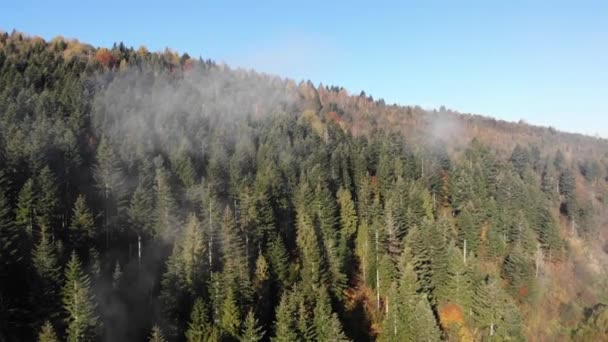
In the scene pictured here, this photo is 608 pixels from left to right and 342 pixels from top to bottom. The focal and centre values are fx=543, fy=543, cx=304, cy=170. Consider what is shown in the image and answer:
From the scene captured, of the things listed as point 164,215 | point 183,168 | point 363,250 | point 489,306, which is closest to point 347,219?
point 363,250

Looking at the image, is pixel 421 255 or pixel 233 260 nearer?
pixel 233 260

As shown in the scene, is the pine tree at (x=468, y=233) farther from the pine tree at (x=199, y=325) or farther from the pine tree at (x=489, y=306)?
the pine tree at (x=199, y=325)

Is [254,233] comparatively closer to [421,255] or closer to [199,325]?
[421,255]

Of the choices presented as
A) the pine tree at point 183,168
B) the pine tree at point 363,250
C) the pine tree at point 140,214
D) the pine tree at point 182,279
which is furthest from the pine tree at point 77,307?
the pine tree at point 363,250

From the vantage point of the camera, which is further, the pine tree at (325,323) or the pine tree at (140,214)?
the pine tree at (140,214)

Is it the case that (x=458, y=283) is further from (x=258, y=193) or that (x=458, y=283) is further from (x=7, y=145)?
(x=7, y=145)

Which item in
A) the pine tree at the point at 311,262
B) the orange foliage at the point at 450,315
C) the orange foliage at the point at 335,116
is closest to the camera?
the pine tree at the point at 311,262

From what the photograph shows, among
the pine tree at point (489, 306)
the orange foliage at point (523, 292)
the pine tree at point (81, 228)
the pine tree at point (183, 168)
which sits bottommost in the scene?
the orange foliage at point (523, 292)
